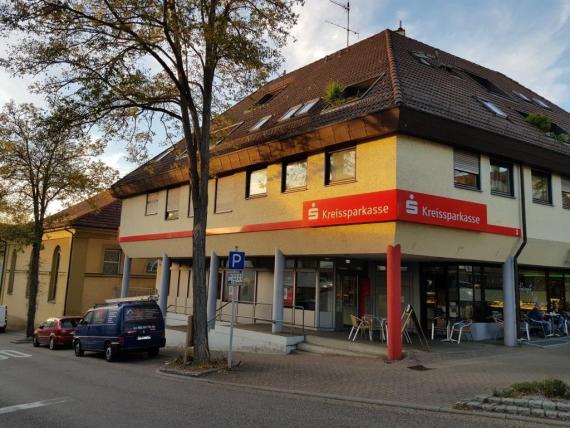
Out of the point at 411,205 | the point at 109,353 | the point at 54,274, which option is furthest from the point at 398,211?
the point at 54,274

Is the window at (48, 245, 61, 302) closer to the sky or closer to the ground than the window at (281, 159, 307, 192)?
closer to the ground

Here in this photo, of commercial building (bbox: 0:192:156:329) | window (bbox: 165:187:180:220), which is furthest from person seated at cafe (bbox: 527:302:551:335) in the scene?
commercial building (bbox: 0:192:156:329)

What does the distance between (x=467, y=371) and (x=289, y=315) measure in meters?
8.78

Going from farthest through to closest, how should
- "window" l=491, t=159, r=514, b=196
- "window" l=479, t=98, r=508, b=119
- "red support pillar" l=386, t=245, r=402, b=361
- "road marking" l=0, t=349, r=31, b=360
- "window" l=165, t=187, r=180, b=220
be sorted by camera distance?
1. "window" l=165, t=187, r=180, b=220
2. "road marking" l=0, t=349, r=31, b=360
3. "window" l=479, t=98, r=508, b=119
4. "window" l=491, t=159, r=514, b=196
5. "red support pillar" l=386, t=245, r=402, b=361

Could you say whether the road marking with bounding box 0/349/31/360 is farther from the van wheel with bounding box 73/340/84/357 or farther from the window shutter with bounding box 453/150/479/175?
the window shutter with bounding box 453/150/479/175

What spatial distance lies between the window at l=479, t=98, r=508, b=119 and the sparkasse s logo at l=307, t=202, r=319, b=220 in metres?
6.99

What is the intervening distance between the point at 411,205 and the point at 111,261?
85.5ft

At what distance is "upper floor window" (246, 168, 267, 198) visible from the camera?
1793cm

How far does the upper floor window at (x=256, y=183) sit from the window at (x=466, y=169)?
255 inches

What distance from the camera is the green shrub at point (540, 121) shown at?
17828mm

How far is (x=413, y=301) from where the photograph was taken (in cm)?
1794

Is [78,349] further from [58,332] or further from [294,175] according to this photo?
[294,175]

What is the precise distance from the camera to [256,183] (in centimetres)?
1830

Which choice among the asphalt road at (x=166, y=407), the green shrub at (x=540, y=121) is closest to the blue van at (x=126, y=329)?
the asphalt road at (x=166, y=407)
